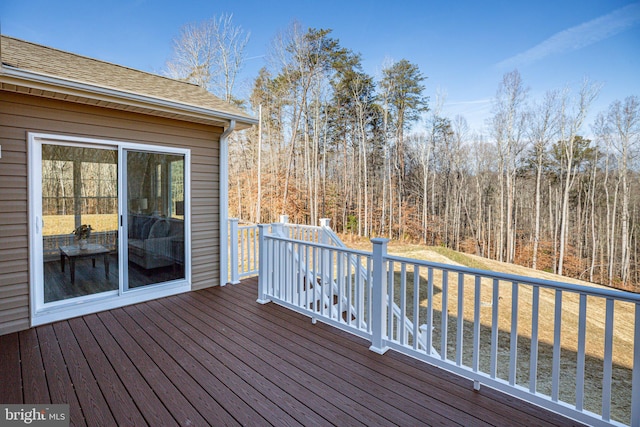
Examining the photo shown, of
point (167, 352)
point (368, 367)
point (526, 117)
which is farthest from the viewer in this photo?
point (526, 117)

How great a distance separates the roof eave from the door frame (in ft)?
1.58

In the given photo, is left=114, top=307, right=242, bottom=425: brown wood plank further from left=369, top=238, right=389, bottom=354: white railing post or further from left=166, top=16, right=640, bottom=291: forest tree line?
left=166, top=16, right=640, bottom=291: forest tree line

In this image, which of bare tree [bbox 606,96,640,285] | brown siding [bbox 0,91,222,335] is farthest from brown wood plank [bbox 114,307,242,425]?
bare tree [bbox 606,96,640,285]

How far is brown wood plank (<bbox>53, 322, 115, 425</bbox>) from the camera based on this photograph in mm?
1969

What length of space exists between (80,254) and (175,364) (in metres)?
2.09

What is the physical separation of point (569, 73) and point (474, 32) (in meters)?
4.73

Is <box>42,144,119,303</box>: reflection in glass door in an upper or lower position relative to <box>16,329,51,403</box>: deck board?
upper

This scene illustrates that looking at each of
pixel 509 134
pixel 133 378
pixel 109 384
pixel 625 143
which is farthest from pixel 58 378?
pixel 625 143

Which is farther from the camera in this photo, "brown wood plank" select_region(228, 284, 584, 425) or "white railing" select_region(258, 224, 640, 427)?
"brown wood plank" select_region(228, 284, 584, 425)

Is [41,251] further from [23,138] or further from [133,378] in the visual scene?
[133,378]

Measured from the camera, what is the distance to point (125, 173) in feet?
12.8

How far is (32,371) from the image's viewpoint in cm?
247

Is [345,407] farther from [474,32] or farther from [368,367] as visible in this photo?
[474,32]

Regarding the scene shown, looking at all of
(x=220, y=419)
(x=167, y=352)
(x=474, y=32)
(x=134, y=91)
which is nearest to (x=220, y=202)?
(x=134, y=91)
